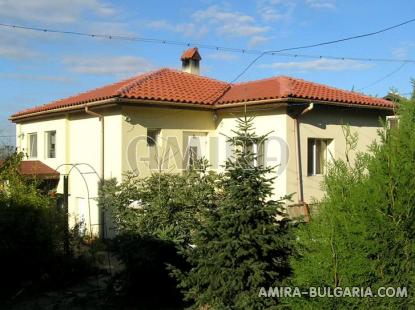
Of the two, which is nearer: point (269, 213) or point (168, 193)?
point (269, 213)

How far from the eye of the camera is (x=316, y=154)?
1428 cm

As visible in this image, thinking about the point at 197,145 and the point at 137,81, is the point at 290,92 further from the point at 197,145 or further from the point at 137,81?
the point at 137,81

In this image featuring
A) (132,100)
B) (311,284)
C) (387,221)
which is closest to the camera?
(387,221)

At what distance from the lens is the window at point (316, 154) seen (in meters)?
14.1

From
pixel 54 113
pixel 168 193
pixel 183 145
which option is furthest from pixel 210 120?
pixel 168 193

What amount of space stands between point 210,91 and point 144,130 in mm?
3495

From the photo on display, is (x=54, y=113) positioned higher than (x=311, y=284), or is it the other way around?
(x=54, y=113)

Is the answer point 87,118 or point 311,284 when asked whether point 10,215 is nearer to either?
point 311,284

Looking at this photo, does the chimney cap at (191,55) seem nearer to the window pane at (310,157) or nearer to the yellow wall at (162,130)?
the yellow wall at (162,130)

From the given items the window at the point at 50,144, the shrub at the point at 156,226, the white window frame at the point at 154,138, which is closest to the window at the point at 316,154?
the white window frame at the point at 154,138

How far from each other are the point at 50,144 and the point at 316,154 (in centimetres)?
999

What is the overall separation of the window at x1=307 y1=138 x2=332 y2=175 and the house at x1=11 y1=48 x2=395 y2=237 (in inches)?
1.2

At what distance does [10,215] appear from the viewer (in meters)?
8.12

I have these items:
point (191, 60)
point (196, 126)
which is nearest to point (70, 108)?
point (196, 126)
